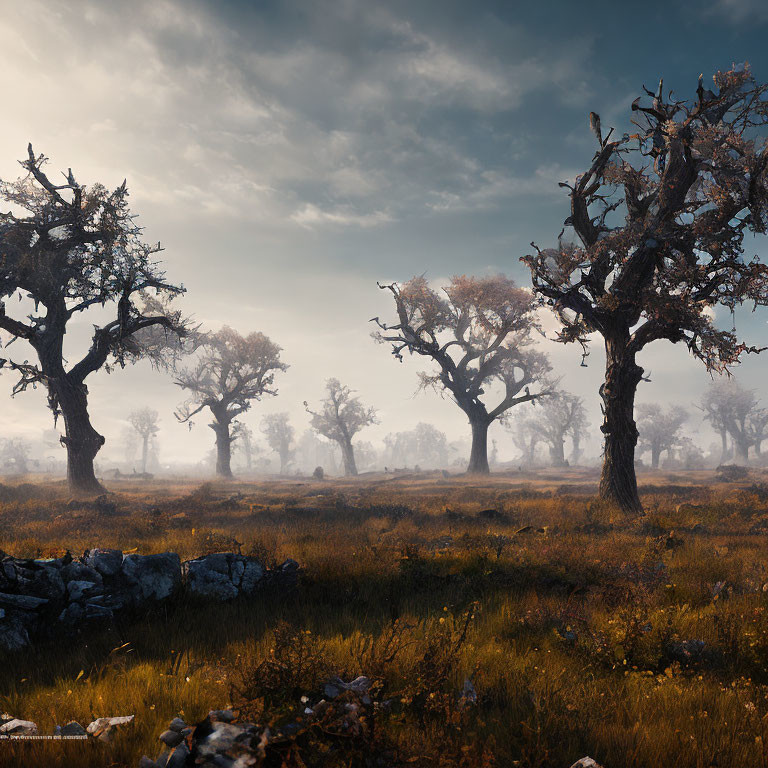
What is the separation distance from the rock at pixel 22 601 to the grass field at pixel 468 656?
0.69 metres

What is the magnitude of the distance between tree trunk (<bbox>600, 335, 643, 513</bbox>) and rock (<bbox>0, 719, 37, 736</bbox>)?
14644 mm

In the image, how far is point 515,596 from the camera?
5.98 m

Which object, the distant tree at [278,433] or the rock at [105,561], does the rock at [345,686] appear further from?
the distant tree at [278,433]

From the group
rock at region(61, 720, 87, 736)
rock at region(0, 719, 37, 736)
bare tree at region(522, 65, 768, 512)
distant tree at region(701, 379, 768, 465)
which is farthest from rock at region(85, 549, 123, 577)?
distant tree at region(701, 379, 768, 465)

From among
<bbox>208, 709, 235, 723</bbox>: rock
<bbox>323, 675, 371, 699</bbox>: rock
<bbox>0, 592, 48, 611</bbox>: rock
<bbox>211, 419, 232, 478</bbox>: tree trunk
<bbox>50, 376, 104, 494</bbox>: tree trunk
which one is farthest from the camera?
<bbox>211, 419, 232, 478</bbox>: tree trunk

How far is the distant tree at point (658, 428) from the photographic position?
77.3 meters

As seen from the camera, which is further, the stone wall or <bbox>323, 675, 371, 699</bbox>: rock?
the stone wall

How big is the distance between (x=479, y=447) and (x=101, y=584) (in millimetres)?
34370

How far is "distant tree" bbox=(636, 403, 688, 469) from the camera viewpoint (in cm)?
7731

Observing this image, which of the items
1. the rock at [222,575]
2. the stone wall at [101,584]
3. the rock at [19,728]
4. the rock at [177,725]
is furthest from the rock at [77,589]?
the rock at [177,725]

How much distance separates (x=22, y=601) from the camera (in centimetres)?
479

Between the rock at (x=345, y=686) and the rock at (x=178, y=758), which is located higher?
the rock at (x=178, y=758)

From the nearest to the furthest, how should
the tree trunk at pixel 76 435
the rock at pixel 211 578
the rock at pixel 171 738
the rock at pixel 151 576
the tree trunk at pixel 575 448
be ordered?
the rock at pixel 171 738 → the rock at pixel 151 576 → the rock at pixel 211 578 → the tree trunk at pixel 76 435 → the tree trunk at pixel 575 448

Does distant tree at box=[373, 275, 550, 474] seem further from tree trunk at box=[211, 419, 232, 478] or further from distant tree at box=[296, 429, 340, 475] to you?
distant tree at box=[296, 429, 340, 475]
